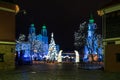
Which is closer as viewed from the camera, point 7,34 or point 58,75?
point 58,75

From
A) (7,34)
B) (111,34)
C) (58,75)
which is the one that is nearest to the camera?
(58,75)

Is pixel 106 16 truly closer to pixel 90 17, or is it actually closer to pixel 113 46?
pixel 113 46

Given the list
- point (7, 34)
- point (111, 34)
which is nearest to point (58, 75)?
point (111, 34)

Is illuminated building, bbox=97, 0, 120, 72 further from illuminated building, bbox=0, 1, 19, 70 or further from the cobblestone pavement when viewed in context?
illuminated building, bbox=0, 1, 19, 70

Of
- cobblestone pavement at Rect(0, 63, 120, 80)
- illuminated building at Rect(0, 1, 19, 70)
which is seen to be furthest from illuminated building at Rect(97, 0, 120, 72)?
illuminated building at Rect(0, 1, 19, 70)

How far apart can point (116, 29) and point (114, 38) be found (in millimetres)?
1053

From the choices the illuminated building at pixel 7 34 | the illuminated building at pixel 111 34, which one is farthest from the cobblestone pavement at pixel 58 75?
the illuminated building at pixel 7 34

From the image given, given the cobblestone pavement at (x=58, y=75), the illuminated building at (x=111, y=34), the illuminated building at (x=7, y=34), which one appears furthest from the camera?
the illuminated building at (x=7, y=34)

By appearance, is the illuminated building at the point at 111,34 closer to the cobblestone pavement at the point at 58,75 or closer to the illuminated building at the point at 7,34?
the cobblestone pavement at the point at 58,75

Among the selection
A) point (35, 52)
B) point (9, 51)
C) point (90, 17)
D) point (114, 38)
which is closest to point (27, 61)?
point (9, 51)

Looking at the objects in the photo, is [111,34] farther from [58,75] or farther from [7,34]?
[58,75]

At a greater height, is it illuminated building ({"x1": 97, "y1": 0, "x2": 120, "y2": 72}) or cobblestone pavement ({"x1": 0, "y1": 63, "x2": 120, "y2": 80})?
illuminated building ({"x1": 97, "y1": 0, "x2": 120, "y2": 72})

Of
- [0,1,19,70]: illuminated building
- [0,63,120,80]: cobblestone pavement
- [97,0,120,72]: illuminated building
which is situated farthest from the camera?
[0,1,19,70]: illuminated building

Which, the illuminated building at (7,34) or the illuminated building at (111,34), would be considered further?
the illuminated building at (7,34)
